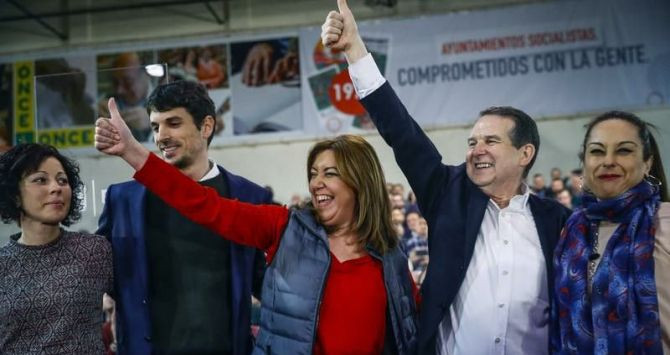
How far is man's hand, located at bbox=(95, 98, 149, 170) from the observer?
200 centimetres

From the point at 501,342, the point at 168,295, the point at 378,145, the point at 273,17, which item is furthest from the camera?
the point at 273,17

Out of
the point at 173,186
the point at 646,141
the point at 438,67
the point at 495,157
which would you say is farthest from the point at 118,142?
the point at 438,67

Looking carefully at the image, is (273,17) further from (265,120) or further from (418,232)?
(418,232)

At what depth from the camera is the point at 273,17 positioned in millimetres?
10336

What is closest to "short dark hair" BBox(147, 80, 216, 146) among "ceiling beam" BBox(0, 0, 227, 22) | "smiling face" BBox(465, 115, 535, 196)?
"smiling face" BBox(465, 115, 535, 196)

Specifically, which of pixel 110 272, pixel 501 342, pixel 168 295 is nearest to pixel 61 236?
pixel 110 272

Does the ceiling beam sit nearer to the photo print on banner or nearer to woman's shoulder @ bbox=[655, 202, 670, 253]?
the photo print on banner

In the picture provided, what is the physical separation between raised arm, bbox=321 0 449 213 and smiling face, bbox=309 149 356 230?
0.64 ft

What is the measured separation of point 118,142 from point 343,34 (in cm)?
75

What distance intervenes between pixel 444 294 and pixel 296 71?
760 cm

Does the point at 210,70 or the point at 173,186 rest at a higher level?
the point at 210,70

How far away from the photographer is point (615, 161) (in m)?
2.05

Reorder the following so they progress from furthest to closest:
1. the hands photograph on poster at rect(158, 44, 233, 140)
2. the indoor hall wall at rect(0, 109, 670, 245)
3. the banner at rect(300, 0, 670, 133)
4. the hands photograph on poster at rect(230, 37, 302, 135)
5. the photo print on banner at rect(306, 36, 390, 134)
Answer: the hands photograph on poster at rect(158, 44, 233, 140) → the hands photograph on poster at rect(230, 37, 302, 135) → the photo print on banner at rect(306, 36, 390, 134) → the indoor hall wall at rect(0, 109, 670, 245) → the banner at rect(300, 0, 670, 133)

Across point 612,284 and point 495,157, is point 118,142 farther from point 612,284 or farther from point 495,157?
point 612,284
